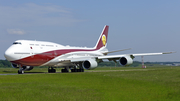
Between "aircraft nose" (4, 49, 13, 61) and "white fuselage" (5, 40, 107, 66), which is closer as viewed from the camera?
"aircraft nose" (4, 49, 13, 61)

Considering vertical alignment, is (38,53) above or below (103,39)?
below

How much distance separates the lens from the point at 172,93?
1173 cm

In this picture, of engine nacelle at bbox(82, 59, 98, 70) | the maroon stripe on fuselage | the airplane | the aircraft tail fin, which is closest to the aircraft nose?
the airplane

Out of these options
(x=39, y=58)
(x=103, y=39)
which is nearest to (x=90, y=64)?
(x=39, y=58)

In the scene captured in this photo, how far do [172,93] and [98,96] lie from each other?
394 cm

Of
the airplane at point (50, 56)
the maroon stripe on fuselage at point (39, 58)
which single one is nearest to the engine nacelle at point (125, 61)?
the airplane at point (50, 56)

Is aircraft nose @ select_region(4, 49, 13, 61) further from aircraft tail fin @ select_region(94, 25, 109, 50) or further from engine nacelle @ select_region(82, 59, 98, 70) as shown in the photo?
aircraft tail fin @ select_region(94, 25, 109, 50)

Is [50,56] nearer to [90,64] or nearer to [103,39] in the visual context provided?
[90,64]

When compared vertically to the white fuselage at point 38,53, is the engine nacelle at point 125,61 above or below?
below

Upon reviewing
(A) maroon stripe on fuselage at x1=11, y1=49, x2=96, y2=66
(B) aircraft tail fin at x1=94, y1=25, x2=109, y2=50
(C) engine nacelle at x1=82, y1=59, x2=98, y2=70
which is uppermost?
(B) aircraft tail fin at x1=94, y1=25, x2=109, y2=50

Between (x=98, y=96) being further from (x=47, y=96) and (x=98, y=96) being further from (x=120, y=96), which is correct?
(x=47, y=96)

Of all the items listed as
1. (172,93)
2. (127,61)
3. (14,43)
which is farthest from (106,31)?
(172,93)

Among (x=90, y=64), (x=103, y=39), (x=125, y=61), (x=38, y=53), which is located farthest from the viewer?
(x=103, y=39)

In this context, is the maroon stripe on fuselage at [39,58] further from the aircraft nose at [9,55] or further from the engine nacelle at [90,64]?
the engine nacelle at [90,64]
